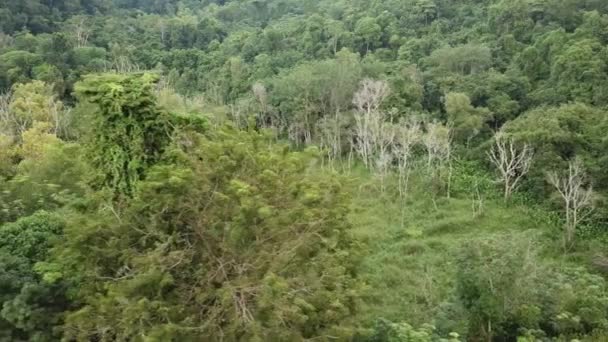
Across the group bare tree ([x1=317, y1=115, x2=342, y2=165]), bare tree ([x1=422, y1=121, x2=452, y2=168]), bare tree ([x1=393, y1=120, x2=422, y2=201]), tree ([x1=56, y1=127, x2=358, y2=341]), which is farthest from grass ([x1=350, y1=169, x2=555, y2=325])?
tree ([x1=56, y1=127, x2=358, y2=341])

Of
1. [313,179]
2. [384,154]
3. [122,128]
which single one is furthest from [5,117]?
[313,179]

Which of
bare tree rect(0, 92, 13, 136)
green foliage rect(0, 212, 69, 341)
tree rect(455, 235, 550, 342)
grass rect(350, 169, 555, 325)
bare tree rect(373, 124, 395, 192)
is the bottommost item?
grass rect(350, 169, 555, 325)

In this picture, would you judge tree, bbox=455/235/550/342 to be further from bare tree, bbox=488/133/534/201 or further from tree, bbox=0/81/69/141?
tree, bbox=0/81/69/141

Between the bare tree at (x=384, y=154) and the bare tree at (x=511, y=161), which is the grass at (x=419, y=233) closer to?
the bare tree at (x=384, y=154)

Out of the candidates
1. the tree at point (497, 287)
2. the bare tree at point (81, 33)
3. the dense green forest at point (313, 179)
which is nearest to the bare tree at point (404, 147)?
the dense green forest at point (313, 179)

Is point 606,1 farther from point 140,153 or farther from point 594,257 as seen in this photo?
point 140,153

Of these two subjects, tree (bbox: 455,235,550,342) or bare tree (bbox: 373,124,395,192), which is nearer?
tree (bbox: 455,235,550,342)
